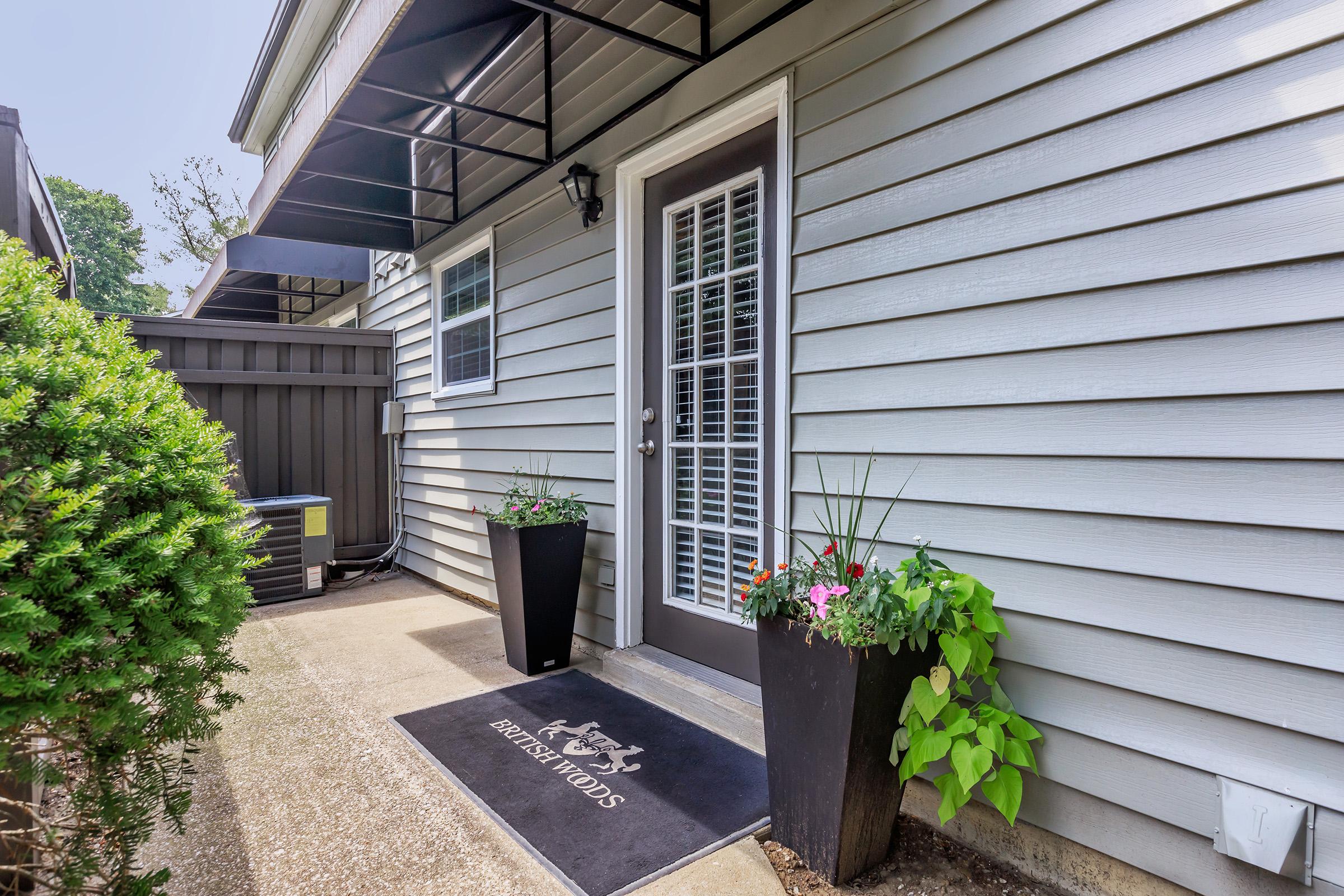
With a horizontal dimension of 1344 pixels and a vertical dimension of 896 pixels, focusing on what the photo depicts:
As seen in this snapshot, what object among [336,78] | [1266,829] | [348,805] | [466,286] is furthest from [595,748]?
[466,286]

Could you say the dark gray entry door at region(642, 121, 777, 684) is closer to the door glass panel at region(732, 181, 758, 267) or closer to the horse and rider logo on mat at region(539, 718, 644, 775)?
the door glass panel at region(732, 181, 758, 267)

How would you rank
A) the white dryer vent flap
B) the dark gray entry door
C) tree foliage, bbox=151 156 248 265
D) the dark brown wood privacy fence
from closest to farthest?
1. the white dryer vent flap
2. the dark gray entry door
3. the dark brown wood privacy fence
4. tree foliage, bbox=151 156 248 265

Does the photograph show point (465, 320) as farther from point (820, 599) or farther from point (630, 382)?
point (820, 599)

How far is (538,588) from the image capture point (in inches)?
118

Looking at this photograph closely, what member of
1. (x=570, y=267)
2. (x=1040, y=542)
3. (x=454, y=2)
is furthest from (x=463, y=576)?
(x=1040, y=542)

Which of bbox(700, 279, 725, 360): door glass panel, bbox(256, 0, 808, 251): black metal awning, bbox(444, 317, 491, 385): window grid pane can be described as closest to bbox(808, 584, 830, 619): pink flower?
bbox(700, 279, 725, 360): door glass panel

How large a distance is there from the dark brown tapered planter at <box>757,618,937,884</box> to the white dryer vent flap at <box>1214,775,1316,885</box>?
60 centimetres

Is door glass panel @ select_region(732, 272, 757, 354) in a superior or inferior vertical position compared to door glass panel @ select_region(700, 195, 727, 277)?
inferior

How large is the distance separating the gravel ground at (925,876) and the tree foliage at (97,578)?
4.37 feet

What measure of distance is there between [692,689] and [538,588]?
85cm

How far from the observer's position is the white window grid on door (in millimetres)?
2518

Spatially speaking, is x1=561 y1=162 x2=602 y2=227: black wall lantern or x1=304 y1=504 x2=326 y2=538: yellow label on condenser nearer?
x1=561 y1=162 x2=602 y2=227: black wall lantern

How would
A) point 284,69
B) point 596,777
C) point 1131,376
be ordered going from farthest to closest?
point 284,69 → point 596,777 → point 1131,376

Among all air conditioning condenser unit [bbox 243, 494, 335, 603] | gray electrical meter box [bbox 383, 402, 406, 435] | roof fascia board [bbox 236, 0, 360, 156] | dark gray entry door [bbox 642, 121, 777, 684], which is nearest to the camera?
dark gray entry door [bbox 642, 121, 777, 684]
